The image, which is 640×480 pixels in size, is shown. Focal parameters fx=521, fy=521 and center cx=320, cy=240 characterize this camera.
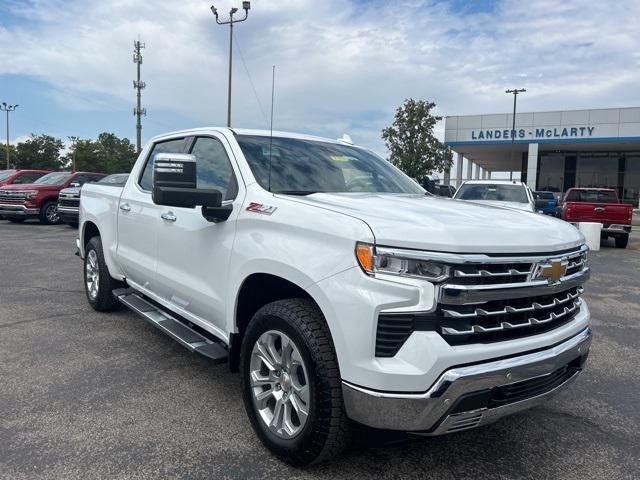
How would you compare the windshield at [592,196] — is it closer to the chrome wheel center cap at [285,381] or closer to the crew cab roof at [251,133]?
the crew cab roof at [251,133]

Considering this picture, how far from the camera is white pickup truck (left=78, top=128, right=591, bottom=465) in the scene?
2248 mm

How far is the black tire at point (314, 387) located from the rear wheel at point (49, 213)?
52.3 feet

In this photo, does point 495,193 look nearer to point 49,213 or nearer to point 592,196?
point 592,196

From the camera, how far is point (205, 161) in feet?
12.4

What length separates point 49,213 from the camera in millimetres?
16422

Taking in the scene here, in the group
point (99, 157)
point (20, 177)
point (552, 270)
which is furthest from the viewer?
point (99, 157)

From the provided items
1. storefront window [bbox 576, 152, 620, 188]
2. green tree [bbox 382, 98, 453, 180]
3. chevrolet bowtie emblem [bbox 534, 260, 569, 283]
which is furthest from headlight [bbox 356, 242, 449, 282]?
storefront window [bbox 576, 152, 620, 188]

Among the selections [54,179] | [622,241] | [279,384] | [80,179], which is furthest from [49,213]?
[622,241]

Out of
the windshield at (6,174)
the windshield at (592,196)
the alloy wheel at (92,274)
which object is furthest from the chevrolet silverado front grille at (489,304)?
the windshield at (6,174)

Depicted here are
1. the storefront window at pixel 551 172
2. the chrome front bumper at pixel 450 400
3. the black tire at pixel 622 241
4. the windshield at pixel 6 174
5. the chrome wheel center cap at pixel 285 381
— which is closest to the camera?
the chrome front bumper at pixel 450 400

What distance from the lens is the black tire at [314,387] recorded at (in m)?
2.41

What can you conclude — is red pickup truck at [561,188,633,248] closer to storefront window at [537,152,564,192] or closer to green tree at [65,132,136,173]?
storefront window at [537,152,564,192]

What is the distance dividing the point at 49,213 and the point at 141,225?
45.9ft

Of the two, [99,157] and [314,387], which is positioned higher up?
[99,157]
